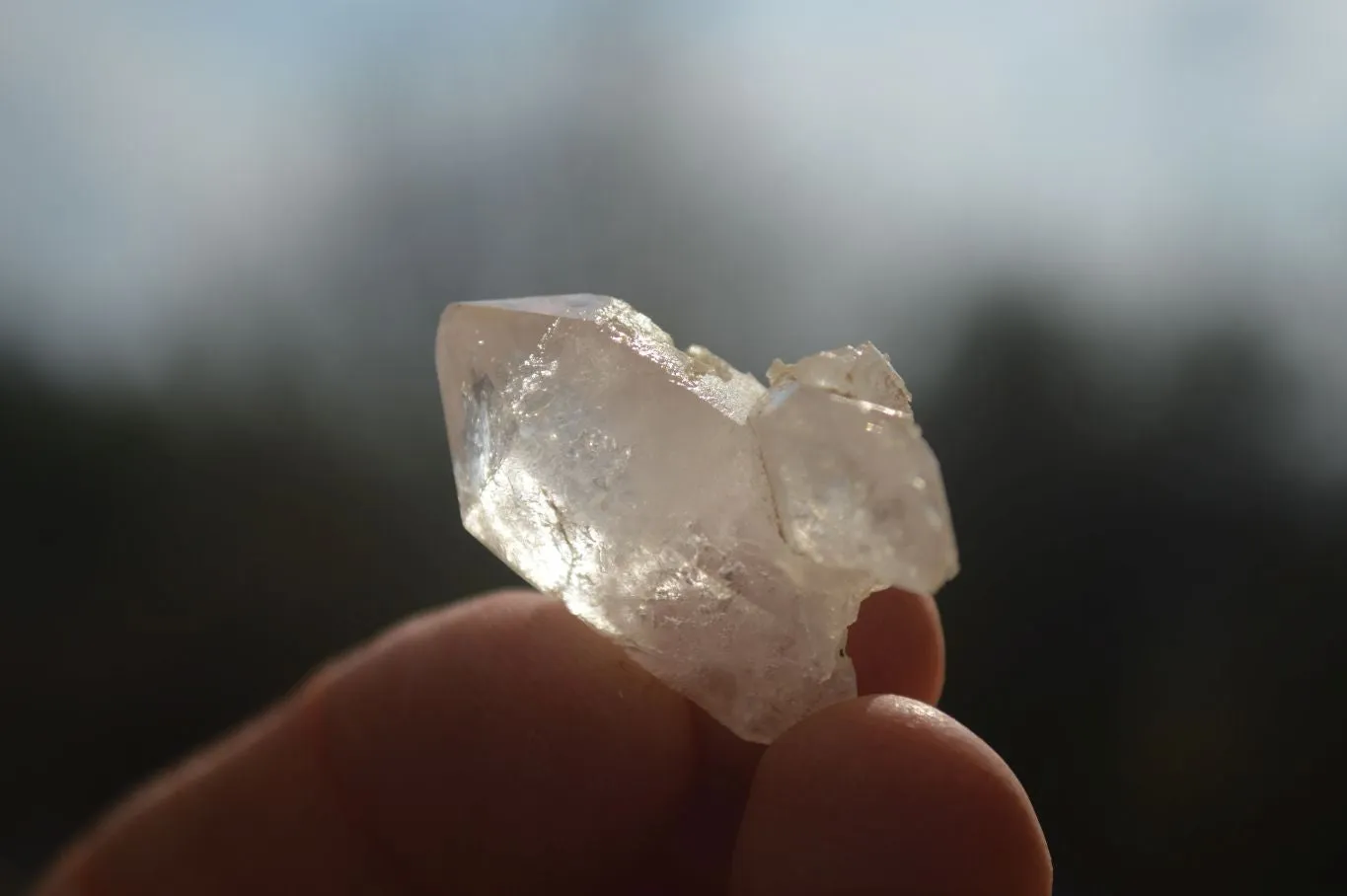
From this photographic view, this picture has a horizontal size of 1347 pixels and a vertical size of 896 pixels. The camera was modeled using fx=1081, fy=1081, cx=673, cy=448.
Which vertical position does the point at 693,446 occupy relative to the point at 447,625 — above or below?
above

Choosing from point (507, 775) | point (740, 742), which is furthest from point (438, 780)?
point (740, 742)

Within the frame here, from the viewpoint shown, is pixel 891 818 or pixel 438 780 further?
pixel 438 780

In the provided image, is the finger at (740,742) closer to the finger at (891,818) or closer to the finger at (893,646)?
the finger at (893,646)

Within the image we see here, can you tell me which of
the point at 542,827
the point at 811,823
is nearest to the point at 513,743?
the point at 542,827

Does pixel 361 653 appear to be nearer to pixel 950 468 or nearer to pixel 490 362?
pixel 490 362

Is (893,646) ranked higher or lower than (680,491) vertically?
lower

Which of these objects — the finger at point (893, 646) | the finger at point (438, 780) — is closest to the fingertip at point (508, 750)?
the finger at point (438, 780)

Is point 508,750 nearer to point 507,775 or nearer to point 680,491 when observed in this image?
point 507,775
